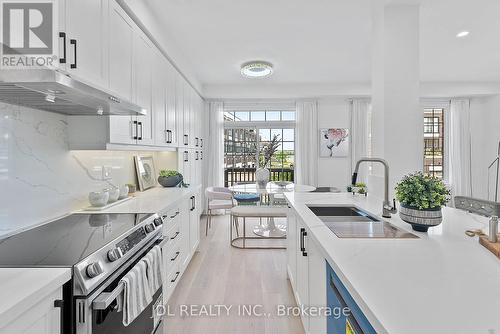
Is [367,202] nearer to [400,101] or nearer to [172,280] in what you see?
[400,101]

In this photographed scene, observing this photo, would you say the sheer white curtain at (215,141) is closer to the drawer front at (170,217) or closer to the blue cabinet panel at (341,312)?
the drawer front at (170,217)

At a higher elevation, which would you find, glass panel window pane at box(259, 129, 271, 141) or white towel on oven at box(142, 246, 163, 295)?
glass panel window pane at box(259, 129, 271, 141)

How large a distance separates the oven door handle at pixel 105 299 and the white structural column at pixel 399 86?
2297 mm

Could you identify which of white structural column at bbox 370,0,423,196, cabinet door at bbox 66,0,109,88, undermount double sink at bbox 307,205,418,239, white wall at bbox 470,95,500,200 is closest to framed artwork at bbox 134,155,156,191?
cabinet door at bbox 66,0,109,88

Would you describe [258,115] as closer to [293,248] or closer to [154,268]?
[293,248]

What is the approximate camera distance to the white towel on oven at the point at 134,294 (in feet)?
4.19

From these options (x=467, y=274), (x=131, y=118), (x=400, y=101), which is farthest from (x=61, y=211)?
(x=400, y=101)

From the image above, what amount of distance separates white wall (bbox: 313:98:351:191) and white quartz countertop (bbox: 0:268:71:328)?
517cm

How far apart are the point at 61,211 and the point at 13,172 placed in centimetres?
45

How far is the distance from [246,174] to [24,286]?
515 cm

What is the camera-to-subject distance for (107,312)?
1188 mm

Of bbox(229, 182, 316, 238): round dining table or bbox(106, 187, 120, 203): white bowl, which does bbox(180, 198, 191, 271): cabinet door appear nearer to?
bbox(106, 187, 120, 203): white bowl

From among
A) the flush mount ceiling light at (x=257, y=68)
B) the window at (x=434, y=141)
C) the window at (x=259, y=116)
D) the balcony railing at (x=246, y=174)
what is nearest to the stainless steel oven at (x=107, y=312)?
the flush mount ceiling light at (x=257, y=68)

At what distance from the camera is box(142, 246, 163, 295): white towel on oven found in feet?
5.11
